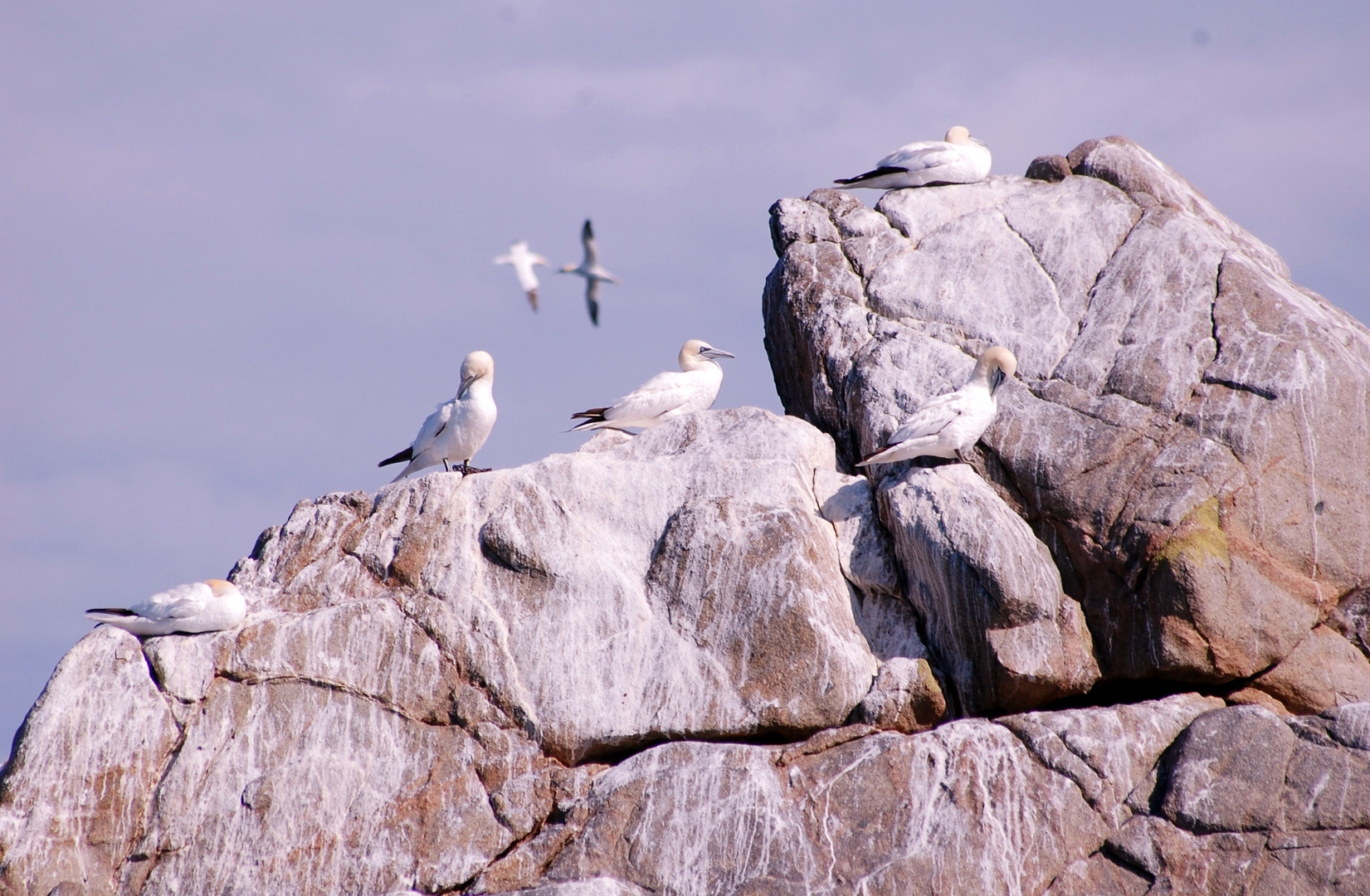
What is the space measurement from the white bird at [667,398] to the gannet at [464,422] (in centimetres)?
117

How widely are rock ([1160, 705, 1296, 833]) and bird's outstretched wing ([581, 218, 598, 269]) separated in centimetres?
1048

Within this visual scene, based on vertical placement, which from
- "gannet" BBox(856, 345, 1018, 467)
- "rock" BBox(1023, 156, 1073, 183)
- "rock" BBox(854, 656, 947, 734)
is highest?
"rock" BBox(1023, 156, 1073, 183)

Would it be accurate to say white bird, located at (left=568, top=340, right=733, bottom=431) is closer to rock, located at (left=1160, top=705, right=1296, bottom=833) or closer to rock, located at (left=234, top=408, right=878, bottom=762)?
rock, located at (left=234, top=408, right=878, bottom=762)

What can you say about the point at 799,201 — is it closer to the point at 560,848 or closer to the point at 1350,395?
the point at 1350,395

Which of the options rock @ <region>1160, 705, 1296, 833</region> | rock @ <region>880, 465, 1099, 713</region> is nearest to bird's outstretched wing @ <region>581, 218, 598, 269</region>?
rock @ <region>880, 465, 1099, 713</region>

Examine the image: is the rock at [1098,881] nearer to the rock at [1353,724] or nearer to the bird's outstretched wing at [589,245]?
the rock at [1353,724]

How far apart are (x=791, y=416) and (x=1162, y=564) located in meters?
3.73

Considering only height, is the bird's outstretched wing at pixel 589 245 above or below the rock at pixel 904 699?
above

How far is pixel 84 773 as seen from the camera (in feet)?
35.9

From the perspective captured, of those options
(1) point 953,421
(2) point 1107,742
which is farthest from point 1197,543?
(1) point 953,421

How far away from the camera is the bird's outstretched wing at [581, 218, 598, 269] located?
1864cm

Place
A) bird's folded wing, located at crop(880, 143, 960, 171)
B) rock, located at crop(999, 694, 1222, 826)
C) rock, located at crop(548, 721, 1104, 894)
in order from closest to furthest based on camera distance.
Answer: rock, located at crop(548, 721, 1104, 894) → rock, located at crop(999, 694, 1222, 826) → bird's folded wing, located at crop(880, 143, 960, 171)

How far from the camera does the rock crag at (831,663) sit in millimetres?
10336

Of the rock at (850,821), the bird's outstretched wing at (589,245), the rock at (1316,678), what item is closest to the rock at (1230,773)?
the rock at (850,821)
